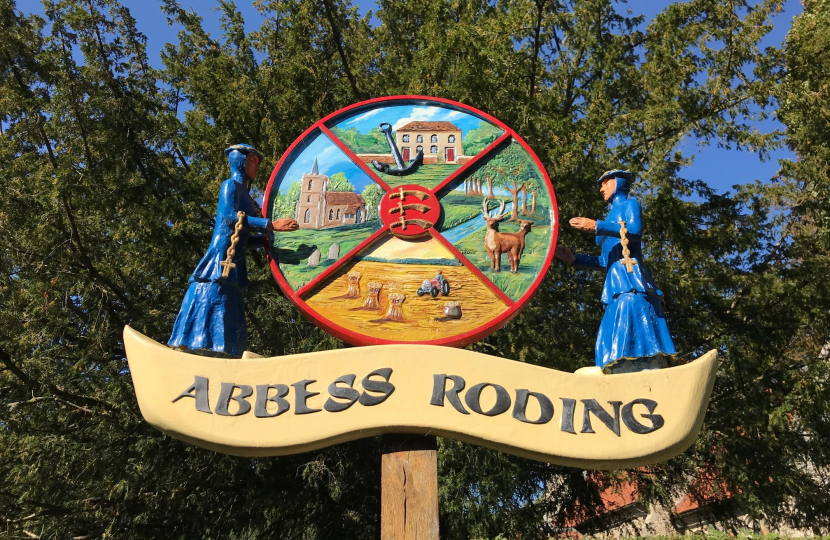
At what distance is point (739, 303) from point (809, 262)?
1.10 m

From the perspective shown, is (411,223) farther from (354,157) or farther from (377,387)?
(377,387)

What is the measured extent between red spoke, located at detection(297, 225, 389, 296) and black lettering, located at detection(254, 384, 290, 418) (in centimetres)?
77

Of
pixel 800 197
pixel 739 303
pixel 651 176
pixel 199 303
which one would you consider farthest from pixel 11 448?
pixel 800 197

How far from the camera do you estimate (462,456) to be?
10.1 m

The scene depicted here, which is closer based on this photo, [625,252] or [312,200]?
[625,252]

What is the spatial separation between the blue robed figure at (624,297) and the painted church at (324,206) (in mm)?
1476

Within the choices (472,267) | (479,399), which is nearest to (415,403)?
(479,399)

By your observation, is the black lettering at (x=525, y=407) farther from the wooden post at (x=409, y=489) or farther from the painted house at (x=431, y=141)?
the painted house at (x=431, y=141)

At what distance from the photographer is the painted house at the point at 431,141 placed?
5324 mm

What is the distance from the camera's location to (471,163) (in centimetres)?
530

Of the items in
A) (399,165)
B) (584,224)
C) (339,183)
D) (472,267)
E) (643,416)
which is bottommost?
(643,416)

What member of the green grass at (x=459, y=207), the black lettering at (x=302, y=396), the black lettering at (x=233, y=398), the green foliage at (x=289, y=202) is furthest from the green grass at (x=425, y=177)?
the black lettering at (x=233, y=398)

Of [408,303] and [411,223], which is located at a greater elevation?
[411,223]

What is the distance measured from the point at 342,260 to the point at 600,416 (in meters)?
1.92
